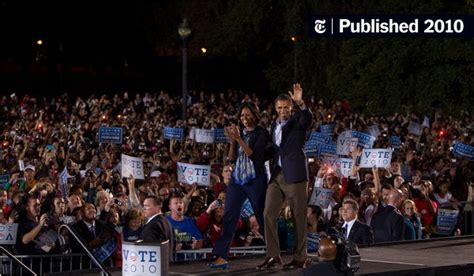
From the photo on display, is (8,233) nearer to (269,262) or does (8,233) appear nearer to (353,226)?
(269,262)

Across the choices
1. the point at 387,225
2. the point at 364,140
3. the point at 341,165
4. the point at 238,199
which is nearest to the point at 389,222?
the point at 387,225

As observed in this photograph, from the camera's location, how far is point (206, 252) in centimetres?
1606

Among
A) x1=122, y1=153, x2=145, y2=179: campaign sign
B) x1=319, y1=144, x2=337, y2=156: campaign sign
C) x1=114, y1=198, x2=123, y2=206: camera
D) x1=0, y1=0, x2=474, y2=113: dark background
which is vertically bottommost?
x1=114, y1=198, x2=123, y2=206: camera

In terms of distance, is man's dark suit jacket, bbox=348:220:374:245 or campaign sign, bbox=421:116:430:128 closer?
man's dark suit jacket, bbox=348:220:374:245

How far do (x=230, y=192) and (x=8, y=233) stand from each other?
2.91 meters

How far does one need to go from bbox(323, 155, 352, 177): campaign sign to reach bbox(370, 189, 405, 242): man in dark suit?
17.0 ft

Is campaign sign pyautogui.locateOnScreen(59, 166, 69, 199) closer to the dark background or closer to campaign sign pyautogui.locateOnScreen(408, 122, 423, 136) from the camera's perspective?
campaign sign pyautogui.locateOnScreen(408, 122, 423, 136)

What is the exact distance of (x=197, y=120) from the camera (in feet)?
129

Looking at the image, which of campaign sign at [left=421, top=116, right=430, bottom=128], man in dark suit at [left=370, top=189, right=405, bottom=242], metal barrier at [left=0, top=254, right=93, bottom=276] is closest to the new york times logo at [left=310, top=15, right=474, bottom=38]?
man in dark suit at [left=370, top=189, right=405, bottom=242]

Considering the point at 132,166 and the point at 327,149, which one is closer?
the point at 132,166

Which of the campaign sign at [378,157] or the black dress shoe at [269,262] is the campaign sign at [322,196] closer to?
the campaign sign at [378,157]

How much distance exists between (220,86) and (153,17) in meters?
4.83

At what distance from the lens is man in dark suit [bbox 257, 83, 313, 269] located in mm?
14242

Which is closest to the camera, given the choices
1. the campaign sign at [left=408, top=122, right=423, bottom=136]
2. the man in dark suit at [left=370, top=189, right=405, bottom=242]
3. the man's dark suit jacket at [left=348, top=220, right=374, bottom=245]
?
the man's dark suit jacket at [left=348, top=220, right=374, bottom=245]
